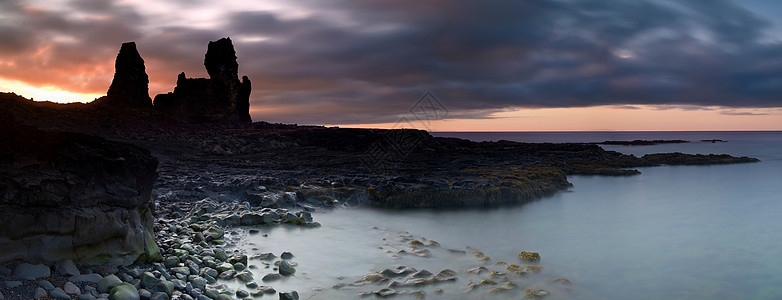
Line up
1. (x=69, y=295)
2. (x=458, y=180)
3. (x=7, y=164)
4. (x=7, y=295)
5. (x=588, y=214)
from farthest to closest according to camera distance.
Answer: (x=458, y=180) < (x=588, y=214) < (x=7, y=164) < (x=69, y=295) < (x=7, y=295)

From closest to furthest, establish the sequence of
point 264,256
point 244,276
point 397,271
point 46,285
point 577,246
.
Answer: point 46,285 → point 244,276 → point 397,271 → point 264,256 → point 577,246

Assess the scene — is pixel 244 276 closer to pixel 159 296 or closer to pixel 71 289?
pixel 159 296

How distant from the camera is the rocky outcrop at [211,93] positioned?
2124 inches

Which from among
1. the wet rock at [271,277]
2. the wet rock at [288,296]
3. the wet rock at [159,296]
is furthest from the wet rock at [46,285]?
the wet rock at [271,277]

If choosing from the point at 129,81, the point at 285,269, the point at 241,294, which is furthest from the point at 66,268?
the point at 129,81

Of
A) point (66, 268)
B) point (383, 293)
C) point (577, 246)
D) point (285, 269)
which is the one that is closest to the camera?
point (66, 268)

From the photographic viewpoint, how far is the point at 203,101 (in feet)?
178

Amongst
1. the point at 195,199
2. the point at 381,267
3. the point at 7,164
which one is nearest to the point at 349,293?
the point at 381,267

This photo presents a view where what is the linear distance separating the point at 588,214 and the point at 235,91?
50431 millimetres

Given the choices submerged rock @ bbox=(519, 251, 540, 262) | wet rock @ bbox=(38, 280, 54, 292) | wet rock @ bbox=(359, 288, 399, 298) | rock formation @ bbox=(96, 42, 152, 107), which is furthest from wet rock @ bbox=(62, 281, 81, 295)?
rock formation @ bbox=(96, 42, 152, 107)

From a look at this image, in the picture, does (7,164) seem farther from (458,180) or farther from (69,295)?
(458,180)

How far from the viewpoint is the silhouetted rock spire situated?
46.9m

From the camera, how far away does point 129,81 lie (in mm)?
47812

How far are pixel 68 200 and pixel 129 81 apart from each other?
4815cm
